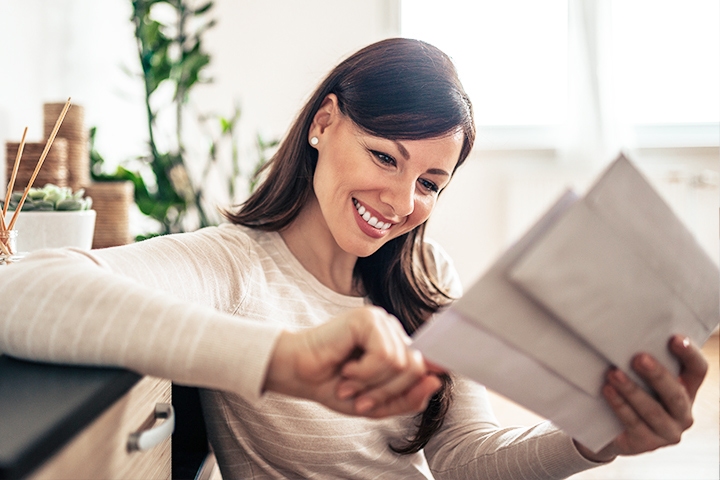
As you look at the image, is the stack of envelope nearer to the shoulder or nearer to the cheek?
the cheek

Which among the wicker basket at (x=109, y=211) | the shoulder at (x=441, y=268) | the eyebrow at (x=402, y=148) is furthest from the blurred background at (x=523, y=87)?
the eyebrow at (x=402, y=148)

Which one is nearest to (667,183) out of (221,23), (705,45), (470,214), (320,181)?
(705,45)

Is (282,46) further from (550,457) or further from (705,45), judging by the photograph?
(550,457)

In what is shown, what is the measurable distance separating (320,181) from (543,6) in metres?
3.14

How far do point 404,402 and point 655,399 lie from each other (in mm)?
270

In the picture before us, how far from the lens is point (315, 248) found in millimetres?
1104

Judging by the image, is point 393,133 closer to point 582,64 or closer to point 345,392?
point 345,392

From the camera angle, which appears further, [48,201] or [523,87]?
[523,87]

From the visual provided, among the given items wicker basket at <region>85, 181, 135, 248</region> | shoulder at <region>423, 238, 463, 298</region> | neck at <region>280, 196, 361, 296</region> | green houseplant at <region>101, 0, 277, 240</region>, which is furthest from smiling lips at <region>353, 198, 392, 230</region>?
green houseplant at <region>101, 0, 277, 240</region>

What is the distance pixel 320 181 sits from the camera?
1059 millimetres

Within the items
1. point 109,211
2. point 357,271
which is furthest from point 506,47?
point 357,271

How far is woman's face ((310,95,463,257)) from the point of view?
0.97 m

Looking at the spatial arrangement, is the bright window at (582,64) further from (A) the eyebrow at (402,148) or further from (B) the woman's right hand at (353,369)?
(B) the woman's right hand at (353,369)

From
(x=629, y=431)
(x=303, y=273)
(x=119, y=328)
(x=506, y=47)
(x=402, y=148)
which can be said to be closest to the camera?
(x=119, y=328)
